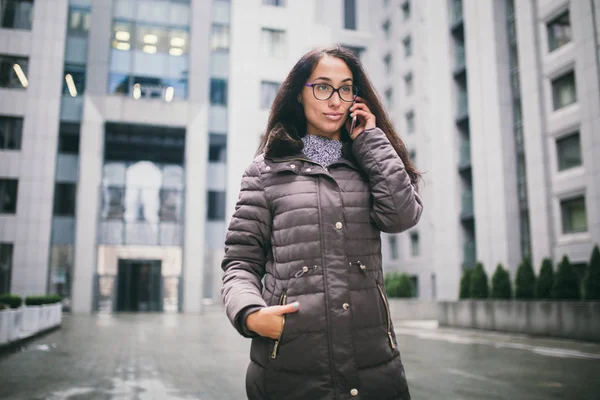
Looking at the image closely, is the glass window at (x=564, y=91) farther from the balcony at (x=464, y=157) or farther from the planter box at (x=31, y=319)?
the planter box at (x=31, y=319)

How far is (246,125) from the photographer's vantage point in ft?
91.5

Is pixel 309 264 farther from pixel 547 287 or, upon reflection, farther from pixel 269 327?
pixel 547 287

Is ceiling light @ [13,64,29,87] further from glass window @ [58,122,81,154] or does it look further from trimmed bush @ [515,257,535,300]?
trimmed bush @ [515,257,535,300]

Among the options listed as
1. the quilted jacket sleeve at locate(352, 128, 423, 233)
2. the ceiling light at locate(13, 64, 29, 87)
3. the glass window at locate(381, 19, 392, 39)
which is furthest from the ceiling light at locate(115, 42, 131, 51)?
the quilted jacket sleeve at locate(352, 128, 423, 233)

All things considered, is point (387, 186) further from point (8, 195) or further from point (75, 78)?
point (75, 78)

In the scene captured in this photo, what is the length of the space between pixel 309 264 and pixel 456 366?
715 cm

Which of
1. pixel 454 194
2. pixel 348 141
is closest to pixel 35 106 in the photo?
pixel 454 194

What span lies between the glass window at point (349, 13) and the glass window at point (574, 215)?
70.8 feet

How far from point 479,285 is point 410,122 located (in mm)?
18897

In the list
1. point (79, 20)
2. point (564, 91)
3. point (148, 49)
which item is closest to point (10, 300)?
point (148, 49)

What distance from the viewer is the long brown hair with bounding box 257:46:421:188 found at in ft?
6.59

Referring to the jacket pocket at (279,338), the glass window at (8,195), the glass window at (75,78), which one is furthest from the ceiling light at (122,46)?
the jacket pocket at (279,338)

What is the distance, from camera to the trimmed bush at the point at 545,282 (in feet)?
44.7

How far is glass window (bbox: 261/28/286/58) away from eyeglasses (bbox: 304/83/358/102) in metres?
26.8
